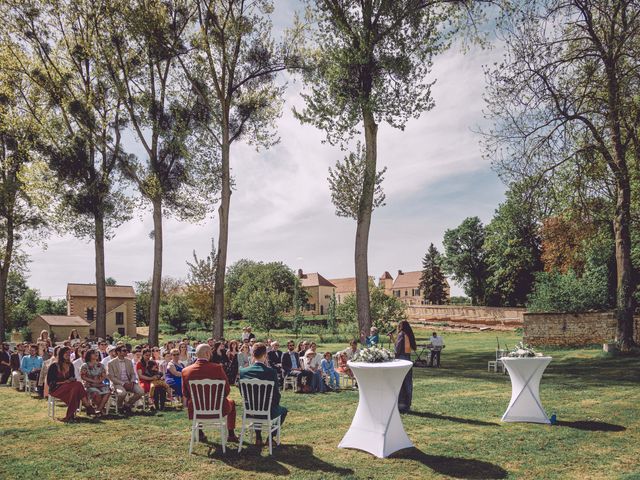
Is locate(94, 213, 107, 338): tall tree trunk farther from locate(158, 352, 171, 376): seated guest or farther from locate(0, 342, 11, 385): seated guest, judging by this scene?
locate(158, 352, 171, 376): seated guest

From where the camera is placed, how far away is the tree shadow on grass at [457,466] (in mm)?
5824

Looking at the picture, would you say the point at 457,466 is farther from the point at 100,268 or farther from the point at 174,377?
the point at 100,268

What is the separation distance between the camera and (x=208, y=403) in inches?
280

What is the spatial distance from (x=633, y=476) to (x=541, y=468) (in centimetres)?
94

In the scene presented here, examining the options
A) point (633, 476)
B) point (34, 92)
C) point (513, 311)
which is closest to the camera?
point (633, 476)

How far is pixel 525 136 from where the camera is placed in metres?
16.1

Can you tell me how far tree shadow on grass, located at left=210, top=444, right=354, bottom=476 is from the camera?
6129 mm

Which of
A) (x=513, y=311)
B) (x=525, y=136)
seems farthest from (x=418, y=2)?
(x=513, y=311)

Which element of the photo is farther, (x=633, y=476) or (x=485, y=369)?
(x=485, y=369)

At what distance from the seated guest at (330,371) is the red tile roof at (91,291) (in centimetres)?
4990

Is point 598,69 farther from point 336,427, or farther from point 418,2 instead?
point 336,427

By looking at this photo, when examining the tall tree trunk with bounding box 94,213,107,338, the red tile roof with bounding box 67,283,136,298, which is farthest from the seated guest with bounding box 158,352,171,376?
the red tile roof with bounding box 67,283,136,298

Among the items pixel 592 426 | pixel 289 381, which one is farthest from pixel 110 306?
pixel 592 426

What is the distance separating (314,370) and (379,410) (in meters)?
6.66
